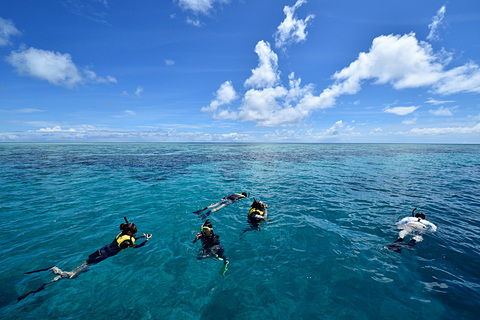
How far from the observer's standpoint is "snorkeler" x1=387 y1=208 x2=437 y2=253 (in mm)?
9276

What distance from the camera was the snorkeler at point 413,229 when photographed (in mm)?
9276

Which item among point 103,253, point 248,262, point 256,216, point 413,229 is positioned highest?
point 256,216

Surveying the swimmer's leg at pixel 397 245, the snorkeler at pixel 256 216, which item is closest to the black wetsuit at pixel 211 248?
the snorkeler at pixel 256 216

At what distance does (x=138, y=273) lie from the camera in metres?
7.52

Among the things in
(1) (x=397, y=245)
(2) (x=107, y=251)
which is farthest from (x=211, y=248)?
(1) (x=397, y=245)

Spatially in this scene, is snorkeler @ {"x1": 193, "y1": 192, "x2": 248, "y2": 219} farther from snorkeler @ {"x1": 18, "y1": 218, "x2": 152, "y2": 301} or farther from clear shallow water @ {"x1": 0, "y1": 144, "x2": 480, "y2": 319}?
snorkeler @ {"x1": 18, "y1": 218, "x2": 152, "y2": 301}

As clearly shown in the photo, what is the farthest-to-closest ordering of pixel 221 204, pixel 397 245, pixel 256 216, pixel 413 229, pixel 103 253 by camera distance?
pixel 221 204
pixel 256 216
pixel 413 229
pixel 397 245
pixel 103 253

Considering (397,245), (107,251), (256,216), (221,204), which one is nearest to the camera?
(107,251)

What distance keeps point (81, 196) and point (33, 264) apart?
9.99 m

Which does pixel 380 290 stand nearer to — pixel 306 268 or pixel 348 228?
pixel 306 268

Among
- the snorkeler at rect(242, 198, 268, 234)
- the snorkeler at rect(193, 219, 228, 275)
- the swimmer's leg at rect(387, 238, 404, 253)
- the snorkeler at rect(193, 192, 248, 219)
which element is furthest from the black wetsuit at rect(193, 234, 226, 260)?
the swimmer's leg at rect(387, 238, 404, 253)

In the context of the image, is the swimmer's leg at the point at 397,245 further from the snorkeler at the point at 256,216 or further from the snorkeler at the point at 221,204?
the snorkeler at the point at 221,204

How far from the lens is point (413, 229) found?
33.6 ft

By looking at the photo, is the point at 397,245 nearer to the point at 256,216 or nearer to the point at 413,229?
the point at 413,229
